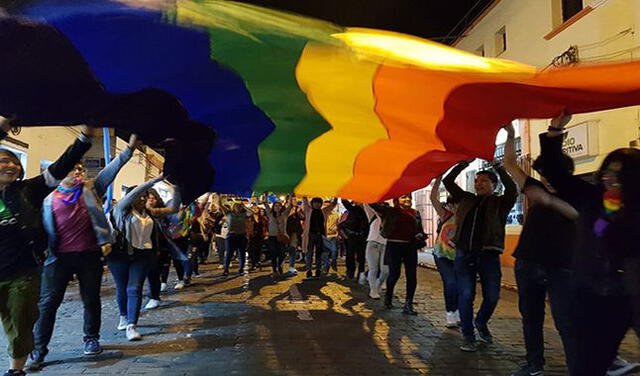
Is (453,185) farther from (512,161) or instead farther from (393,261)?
(393,261)

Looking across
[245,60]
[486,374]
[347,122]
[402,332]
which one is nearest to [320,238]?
[402,332]

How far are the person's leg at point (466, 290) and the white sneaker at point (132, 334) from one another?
150 inches

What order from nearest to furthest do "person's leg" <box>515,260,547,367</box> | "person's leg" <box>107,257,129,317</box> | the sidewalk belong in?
"person's leg" <box>515,260,547,367</box> → "person's leg" <box>107,257,129,317</box> → the sidewalk

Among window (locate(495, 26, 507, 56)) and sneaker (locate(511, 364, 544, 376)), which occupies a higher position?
window (locate(495, 26, 507, 56))

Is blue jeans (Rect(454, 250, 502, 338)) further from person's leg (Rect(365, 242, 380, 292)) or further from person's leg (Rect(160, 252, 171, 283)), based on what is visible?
person's leg (Rect(160, 252, 171, 283))

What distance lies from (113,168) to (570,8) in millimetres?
12604

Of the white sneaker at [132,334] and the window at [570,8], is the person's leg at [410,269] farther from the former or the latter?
the window at [570,8]

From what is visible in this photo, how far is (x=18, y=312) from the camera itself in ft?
13.9

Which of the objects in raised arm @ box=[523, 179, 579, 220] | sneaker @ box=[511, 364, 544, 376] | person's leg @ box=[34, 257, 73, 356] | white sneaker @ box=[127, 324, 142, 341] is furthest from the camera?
white sneaker @ box=[127, 324, 142, 341]

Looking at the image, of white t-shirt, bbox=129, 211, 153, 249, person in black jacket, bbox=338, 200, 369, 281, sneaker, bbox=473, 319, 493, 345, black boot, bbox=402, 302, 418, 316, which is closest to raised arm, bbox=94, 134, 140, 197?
white t-shirt, bbox=129, 211, 153, 249

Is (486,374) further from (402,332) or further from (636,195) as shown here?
(636,195)

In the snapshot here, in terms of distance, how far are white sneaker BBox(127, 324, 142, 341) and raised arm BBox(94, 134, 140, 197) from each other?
187cm

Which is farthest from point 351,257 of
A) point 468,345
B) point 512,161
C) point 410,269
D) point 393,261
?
point 512,161

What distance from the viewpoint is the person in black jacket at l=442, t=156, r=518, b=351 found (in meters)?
5.78
